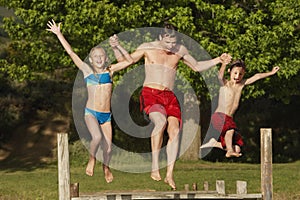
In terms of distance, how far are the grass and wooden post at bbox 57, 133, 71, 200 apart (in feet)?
33.7

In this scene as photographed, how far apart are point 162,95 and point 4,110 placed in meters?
27.3

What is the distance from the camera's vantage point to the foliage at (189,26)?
1110 inches

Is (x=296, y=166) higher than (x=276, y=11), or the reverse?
(x=276, y=11)

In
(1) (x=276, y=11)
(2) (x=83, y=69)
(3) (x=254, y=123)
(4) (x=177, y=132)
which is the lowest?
(4) (x=177, y=132)

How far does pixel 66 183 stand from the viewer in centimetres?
1299

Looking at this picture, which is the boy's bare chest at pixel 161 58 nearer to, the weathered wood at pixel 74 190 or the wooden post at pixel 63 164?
the wooden post at pixel 63 164

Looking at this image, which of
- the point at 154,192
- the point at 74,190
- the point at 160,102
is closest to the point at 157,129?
the point at 160,102

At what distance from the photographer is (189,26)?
27.7 meters

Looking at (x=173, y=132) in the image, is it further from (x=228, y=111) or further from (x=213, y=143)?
(x=228, y=111)

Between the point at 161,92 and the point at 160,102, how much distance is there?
17cm

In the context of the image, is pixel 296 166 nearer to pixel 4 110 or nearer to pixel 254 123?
pixel 254 123

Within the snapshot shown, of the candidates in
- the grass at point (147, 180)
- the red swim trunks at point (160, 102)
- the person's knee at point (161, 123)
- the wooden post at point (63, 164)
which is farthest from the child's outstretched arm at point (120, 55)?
the grass at point (147, 180)

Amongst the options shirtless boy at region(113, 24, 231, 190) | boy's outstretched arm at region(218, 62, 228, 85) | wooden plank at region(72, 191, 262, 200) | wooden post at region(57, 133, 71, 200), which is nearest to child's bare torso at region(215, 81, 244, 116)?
boy's outstretched arm at region(218, 62, 228, 85)

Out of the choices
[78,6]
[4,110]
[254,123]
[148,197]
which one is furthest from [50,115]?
[148,197]
